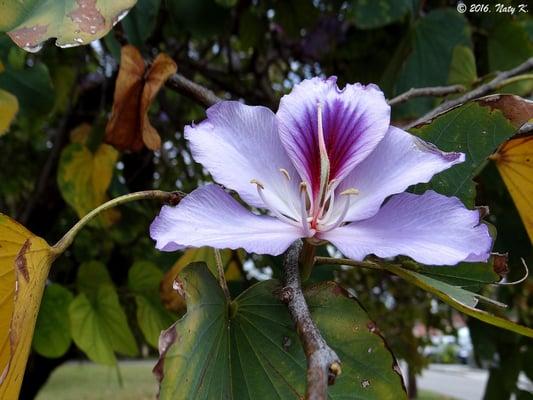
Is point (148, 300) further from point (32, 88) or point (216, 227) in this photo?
point (216, 227)

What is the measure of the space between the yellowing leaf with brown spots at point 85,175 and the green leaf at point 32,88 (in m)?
0.09

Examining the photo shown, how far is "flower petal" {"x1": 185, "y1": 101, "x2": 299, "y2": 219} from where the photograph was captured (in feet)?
1.19

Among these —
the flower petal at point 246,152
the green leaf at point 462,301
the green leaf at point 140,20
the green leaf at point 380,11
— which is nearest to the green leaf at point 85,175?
the green leaf at point 140,20

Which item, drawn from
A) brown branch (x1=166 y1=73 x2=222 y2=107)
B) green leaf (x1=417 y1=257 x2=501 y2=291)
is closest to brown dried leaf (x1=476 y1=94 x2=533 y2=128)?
green leaf (x1=417 y1=257 x2=501 y2=291)

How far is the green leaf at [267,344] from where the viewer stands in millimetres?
335

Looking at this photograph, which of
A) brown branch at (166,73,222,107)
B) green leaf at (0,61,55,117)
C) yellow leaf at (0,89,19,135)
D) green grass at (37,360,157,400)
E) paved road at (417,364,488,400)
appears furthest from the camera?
paved road at (417,364,488,400)

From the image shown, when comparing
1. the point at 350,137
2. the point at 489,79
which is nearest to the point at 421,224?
the point at 350,137

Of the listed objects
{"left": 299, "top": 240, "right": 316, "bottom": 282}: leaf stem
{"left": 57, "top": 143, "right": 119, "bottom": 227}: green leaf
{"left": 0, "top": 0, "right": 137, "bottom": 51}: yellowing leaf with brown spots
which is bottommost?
{"left": 57, "top": 143, "right": 119, "bottom": 227}: green leaf

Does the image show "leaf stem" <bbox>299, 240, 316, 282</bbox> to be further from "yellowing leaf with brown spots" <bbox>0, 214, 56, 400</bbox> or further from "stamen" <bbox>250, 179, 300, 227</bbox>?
"yellowing leaf with brown spots" <bbox>0, 214, 56, 400</bbox>

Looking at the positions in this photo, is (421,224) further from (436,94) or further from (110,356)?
(110,356)

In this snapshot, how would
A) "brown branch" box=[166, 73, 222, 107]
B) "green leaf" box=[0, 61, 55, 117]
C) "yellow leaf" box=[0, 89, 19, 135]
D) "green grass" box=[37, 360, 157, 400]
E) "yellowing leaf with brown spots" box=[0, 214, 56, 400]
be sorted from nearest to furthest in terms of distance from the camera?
"yellowing leaf with brown spots" box=[0, 214, 56, 400]
"brown branch" box=[166, 73, 222, 107]
"yellow leaf" box=[0, 89, 19, 135]
"green leaf" box=[0, 61, 55, 117]
"green grass" box=[37, 360, 157, 400]

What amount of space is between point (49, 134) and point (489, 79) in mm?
1659

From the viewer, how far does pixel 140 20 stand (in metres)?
0.75

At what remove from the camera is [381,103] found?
38cm
